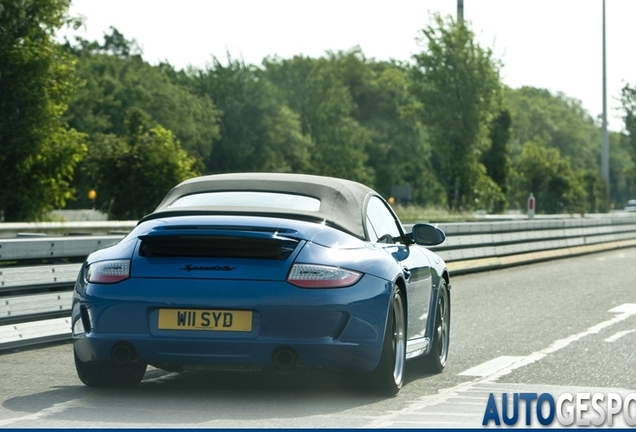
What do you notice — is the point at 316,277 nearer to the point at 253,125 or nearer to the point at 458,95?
the point at 458,95

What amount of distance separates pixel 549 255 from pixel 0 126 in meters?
15.6

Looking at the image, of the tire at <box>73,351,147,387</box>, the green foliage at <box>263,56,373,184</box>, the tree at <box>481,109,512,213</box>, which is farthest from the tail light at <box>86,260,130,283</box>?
the green foliage at <box>263,56,373,184</box>

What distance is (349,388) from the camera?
805 centimetres

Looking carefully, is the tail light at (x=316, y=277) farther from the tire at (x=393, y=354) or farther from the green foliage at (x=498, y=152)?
the green foliage at (x=498, y=152)

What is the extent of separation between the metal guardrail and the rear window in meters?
2.75

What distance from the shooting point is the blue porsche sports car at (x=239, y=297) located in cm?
718

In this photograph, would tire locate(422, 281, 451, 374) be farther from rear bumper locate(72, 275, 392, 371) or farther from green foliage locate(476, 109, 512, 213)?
green foliage locate(476, 109, 512, 213)

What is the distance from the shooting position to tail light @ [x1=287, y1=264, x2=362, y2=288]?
720 cm

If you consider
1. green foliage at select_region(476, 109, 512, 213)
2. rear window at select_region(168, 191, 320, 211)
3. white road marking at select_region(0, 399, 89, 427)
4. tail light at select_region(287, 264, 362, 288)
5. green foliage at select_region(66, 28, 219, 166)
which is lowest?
white road marking at select_region(0, 399, 89, 427)

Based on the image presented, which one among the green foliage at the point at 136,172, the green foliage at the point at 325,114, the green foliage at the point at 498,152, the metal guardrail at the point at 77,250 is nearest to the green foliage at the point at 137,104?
the green foliage at the point at 325,114

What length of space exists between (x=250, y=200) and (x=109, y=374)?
1.36 meters

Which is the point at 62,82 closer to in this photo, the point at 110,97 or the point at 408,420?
the point at 408,420

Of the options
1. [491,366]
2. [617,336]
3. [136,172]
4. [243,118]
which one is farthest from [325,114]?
[491,366]

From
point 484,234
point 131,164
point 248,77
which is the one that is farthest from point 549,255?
point 248,77
